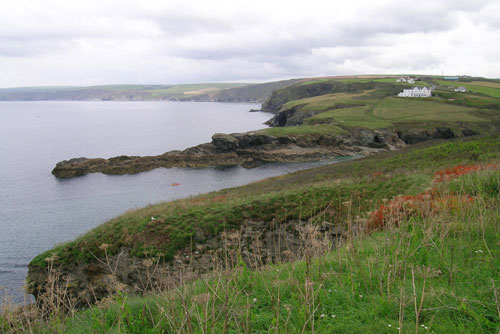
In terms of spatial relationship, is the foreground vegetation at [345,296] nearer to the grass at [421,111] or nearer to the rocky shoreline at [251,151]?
the rocky shoreline at [251,151]

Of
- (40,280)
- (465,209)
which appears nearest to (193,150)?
(40,280)

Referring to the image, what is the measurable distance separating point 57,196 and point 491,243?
46.5 meters

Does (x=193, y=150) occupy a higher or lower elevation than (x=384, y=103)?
lower

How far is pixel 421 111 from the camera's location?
8656 centimetres

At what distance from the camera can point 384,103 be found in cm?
10350

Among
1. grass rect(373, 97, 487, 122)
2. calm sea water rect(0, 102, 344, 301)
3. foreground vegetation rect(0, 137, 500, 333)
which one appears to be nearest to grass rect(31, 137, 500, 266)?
calm sea water rect(0, 102, 344, 301)

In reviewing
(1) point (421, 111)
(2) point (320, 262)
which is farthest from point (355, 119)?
(2) point (320, 262)

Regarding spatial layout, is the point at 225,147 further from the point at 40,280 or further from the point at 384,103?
the point at 384,103

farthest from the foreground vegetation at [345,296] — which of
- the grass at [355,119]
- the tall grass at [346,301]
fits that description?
the grass at [355,119]

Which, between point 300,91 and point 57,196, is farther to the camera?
point 300,91

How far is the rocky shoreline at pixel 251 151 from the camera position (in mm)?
57906

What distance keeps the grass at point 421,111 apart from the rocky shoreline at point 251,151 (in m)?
13.2

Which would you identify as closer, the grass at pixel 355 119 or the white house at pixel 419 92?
the grass at pixel 355 119

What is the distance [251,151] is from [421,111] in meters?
50.7
